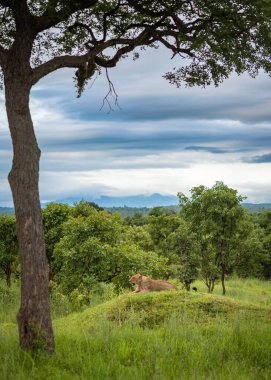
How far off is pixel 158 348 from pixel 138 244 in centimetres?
2408

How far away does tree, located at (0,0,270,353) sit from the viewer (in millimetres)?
9000

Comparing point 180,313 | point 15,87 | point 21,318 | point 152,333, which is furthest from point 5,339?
point 15,87

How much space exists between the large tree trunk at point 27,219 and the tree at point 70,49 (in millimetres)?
19

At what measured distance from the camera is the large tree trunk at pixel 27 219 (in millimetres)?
8898

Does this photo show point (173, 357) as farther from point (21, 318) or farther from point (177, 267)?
point (177, 267)

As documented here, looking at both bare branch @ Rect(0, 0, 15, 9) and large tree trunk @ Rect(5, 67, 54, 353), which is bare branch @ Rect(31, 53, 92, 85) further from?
bare branch @ Rect(0, 0, 15, 9)

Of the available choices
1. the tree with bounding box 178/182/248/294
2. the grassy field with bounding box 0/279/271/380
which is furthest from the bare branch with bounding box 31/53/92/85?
the tree with bounding box 178/182/248/294

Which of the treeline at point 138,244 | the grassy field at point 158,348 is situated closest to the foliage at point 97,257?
the treeline at point 138,244

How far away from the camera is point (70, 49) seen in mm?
13938

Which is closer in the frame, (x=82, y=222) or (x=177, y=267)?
(x=82, y=222)

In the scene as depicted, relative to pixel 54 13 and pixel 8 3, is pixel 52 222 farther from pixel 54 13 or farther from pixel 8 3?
pixel 54 13

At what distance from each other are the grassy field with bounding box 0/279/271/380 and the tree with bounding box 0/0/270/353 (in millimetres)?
782

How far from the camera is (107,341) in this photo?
916 centimetres

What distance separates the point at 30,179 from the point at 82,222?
11693 millimetres
